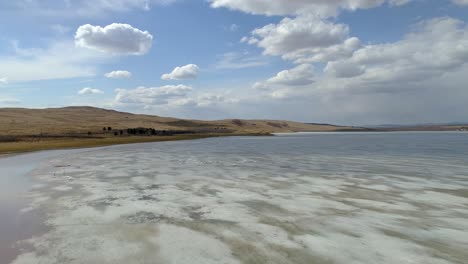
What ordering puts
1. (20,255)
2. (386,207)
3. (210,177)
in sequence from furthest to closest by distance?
(210,177) → (386,207) → (20,255)

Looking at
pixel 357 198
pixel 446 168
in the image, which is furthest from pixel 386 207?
pixel 446 168

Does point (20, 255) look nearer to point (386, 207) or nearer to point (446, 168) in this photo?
point (386, 207)

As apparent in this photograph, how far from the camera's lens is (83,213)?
12.0 m

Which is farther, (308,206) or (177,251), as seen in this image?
(308,206)

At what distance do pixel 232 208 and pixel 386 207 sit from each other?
18.2 ft

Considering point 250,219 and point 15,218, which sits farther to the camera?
point 15,218

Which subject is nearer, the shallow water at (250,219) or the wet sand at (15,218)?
the shallow water at (250,219)

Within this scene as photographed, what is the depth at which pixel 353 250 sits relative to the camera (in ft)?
27.4

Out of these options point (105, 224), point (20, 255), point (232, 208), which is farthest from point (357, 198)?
point (20, 255)

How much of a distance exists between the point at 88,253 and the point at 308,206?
7.69 m

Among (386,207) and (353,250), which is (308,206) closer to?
(386,207)

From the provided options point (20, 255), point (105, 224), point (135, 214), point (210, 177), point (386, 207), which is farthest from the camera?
point (210, 177)

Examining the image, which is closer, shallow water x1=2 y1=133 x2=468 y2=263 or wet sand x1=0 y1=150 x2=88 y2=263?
shallow water x1=2 y1=133 x2=468 y2=263

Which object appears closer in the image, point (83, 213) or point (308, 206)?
point (83, 213)
